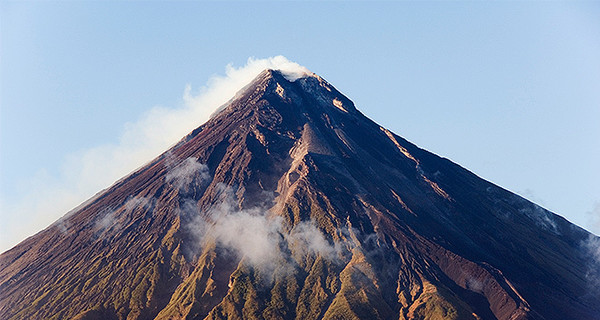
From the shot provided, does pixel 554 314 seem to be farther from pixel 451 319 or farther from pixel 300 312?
pixel 300 312

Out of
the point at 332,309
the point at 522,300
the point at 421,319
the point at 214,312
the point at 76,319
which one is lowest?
the point at 522,300

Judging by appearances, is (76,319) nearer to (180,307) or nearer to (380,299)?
(180,307)

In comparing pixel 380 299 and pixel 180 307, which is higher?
pixel 180 307

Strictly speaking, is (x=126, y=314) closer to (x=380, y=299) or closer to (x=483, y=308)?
(x=380, y=299)

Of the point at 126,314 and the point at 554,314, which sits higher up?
the point at 126,314

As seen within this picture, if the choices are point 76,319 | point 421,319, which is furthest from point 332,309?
point 76,319

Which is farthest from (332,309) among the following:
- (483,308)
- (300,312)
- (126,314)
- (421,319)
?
(126,314)

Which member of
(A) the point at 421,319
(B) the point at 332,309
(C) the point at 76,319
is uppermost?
(C) the point at 76,319

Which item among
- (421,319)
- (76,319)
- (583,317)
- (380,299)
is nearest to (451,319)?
(421,319)
